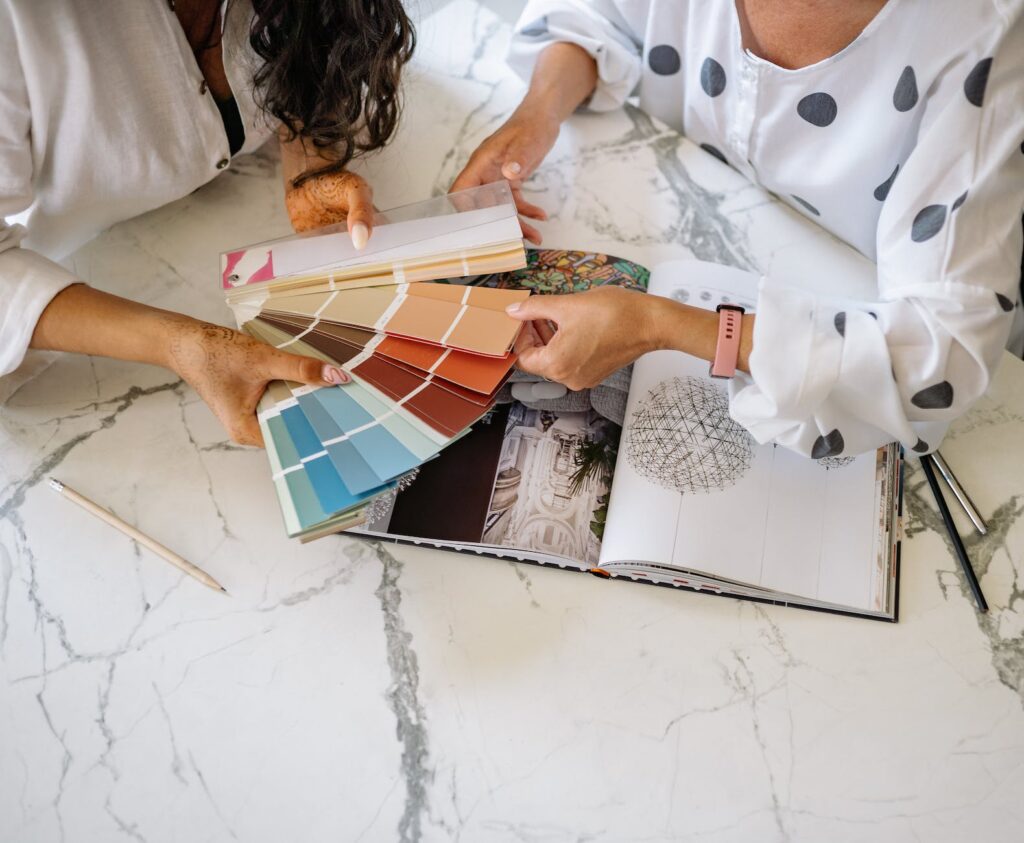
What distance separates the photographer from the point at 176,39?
3.37 ft

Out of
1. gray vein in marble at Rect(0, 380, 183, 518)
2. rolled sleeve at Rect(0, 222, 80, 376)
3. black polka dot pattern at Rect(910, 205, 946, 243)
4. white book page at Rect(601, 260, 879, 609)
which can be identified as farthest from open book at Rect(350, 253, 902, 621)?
rolled sleeve at Rect(0, 222, 80, 376)

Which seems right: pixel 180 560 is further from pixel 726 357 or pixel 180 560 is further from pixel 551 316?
pixel 726 357

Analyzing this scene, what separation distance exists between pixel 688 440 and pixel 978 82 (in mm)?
451

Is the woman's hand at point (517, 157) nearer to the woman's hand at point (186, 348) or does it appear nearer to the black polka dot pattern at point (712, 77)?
the black polka dot pattern at point (712, 77)

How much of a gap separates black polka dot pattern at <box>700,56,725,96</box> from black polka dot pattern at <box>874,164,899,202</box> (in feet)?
0.83

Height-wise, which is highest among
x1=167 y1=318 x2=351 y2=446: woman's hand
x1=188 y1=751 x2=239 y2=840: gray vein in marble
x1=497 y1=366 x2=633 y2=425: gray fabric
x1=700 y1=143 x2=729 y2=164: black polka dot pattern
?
x1=700 y1=143 x2=729 y2=164: black polka dot pattern

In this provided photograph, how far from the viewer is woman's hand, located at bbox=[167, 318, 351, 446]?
911 millimetres

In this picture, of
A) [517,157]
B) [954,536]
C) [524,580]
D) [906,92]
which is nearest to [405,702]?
[524,580]

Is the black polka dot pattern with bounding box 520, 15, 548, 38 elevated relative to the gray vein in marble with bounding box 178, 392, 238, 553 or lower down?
elevated

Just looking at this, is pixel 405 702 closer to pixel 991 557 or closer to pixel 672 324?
pixel 672 324

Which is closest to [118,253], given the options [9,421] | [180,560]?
[9,421]

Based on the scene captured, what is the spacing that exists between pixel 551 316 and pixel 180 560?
1.59ft

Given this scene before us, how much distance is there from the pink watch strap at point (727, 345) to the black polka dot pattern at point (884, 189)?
0.26 metres

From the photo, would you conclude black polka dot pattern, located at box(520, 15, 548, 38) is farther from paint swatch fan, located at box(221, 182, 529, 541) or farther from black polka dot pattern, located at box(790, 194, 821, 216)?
black polka dot pattern, located at box(790, 194, 821, 216)
